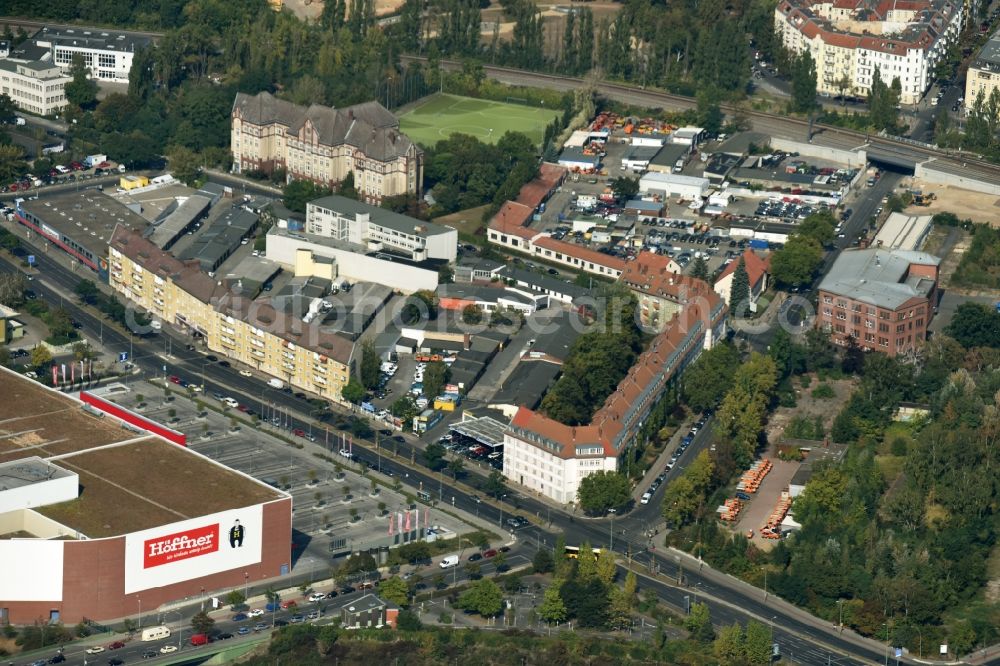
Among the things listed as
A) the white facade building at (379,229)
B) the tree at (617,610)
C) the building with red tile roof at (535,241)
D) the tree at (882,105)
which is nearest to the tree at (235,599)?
the tree at (617,610)

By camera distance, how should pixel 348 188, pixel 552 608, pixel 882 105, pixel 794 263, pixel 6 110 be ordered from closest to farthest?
pixel 552 608 < pixel 794 263 < pixel 348 188 < pixel 6 110 < pixel 882 105

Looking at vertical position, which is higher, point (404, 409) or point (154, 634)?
point (404, 409)

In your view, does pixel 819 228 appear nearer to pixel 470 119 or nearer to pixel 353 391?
pixel 470 119

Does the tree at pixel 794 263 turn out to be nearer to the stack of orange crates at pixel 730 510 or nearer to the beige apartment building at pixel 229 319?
the stack of orange crates at pixel 730 510

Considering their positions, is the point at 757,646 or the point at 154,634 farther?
the point at 154,634

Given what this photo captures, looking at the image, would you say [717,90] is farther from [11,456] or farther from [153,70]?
[11,456]

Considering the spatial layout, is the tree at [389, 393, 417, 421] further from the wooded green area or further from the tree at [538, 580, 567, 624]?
the tree at [538, 580, 567, 624]

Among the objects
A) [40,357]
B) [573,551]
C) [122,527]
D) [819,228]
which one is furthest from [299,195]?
[122,527]

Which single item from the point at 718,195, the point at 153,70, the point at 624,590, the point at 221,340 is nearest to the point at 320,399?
the point at 221,340
